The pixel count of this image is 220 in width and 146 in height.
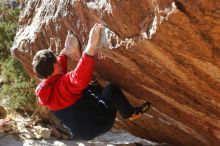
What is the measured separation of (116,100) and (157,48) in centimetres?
122

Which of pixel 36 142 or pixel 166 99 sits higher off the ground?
pixel 166 99

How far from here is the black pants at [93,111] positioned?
5.18 m

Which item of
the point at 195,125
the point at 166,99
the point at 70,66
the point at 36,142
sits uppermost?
the point at 70,66

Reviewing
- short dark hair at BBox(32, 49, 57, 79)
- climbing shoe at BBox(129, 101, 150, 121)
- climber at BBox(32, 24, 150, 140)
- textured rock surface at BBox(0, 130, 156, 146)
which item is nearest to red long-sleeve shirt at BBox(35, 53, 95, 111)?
climber at BBox(32, 24, 150, 140)

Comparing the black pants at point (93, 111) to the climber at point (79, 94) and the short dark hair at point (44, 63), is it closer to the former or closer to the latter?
the climber at point (79, 94)

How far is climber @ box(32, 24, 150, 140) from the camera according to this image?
4.68 metres

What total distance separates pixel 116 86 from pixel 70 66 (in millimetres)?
1130

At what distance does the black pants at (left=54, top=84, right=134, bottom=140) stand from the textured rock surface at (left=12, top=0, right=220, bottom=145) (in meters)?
0.34

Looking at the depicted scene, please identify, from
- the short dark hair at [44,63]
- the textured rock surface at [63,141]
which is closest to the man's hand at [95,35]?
the short dark hair at [44,63]

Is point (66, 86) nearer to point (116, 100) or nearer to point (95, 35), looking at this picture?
point (95, 35)

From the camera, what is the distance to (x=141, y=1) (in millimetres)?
4133

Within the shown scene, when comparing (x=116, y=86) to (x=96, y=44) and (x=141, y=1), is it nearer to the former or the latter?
(x=96, y=44)

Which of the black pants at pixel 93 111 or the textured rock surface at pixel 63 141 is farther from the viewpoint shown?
the textured rock surface at pixel 63 141

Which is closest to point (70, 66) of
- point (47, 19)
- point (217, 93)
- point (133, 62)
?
point (47, 19)
